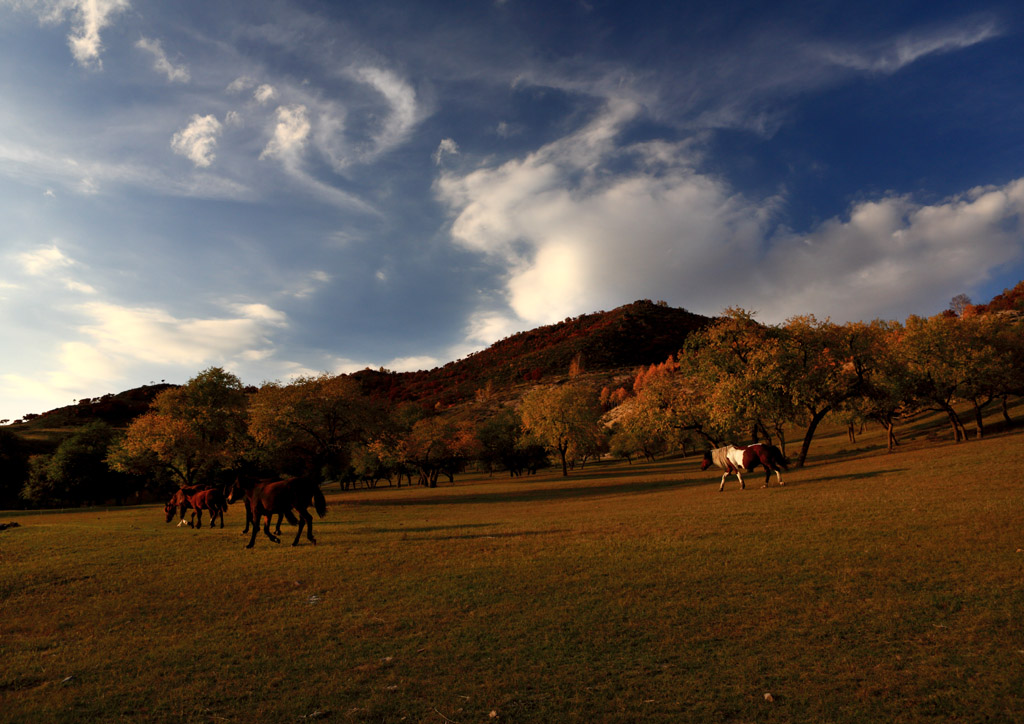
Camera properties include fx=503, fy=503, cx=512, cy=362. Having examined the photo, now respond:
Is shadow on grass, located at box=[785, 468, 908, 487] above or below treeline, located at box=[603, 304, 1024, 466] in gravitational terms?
below

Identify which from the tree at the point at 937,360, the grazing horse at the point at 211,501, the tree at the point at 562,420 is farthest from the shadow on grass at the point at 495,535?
the tree at the point at 562,420

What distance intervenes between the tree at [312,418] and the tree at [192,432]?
4.26 m

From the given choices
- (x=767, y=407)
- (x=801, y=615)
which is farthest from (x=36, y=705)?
(x=767, y=407)

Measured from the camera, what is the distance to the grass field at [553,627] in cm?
562

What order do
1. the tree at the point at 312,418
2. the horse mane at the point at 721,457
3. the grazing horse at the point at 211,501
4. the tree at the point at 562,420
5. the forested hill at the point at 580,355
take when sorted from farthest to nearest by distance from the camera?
the forested hill at the point at 580,355 < the tree at the point at 562,420 < the tree at the point at 312,418 < the horse mane at the point at 721,457 < the grazing horse at the point at 211,501

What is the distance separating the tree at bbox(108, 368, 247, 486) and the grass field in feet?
95.7

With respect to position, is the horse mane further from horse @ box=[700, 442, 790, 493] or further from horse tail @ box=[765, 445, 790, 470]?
horse tail @ box=[765, 445, 790, 470]

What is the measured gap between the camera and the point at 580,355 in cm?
15450

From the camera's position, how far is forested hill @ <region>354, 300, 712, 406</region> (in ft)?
505

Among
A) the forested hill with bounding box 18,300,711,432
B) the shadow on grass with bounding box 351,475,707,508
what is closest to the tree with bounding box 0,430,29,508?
the forested hill with bounding box 18,300,711,432

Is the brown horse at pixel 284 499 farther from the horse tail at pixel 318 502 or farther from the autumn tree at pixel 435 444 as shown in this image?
the autumn tree at pixel 435 444

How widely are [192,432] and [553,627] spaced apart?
45.7 metres

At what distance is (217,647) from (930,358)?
55.9 meters

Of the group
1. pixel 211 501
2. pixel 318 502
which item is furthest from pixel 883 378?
pixel 211 501
